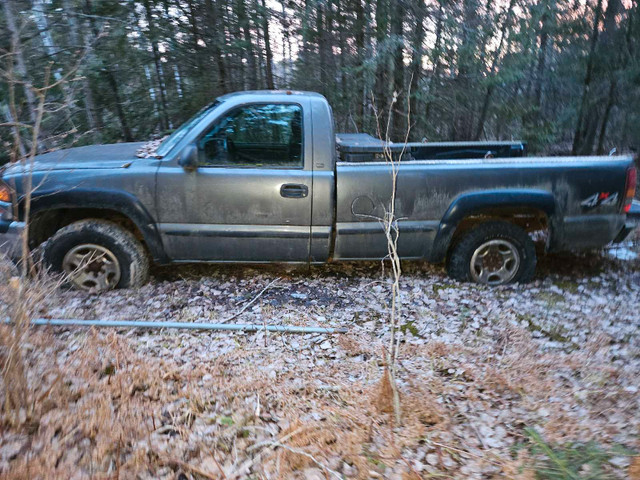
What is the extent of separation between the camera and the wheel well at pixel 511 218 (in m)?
4.27

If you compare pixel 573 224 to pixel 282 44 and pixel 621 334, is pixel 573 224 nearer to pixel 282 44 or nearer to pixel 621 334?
pixel 621 334

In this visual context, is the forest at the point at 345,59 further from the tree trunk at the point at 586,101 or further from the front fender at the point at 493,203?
the front fender at the point at 493,203

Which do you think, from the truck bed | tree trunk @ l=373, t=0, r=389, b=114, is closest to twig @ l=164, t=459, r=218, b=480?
the truck bed

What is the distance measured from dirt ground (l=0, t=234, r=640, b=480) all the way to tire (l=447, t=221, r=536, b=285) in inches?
6.4

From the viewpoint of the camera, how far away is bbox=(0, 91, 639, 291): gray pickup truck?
3959mm

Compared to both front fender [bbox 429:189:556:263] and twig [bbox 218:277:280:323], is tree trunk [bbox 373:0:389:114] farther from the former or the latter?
twig [bbox 218:277:280:323]

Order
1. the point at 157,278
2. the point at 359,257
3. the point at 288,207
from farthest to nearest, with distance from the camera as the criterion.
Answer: the point at 157,278, the point at 359,257, the point at 288,207

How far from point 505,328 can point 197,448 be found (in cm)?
266

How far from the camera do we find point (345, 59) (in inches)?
386

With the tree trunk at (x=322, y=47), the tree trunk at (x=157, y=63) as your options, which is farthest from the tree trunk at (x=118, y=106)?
the tree trunk at (x=322, y=47)

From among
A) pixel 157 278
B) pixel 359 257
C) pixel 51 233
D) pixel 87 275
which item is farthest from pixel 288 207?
pixel 51 233

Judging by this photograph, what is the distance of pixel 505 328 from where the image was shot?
370cm

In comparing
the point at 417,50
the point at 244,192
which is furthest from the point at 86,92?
the point at 417,50

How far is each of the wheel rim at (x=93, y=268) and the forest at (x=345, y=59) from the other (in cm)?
472
